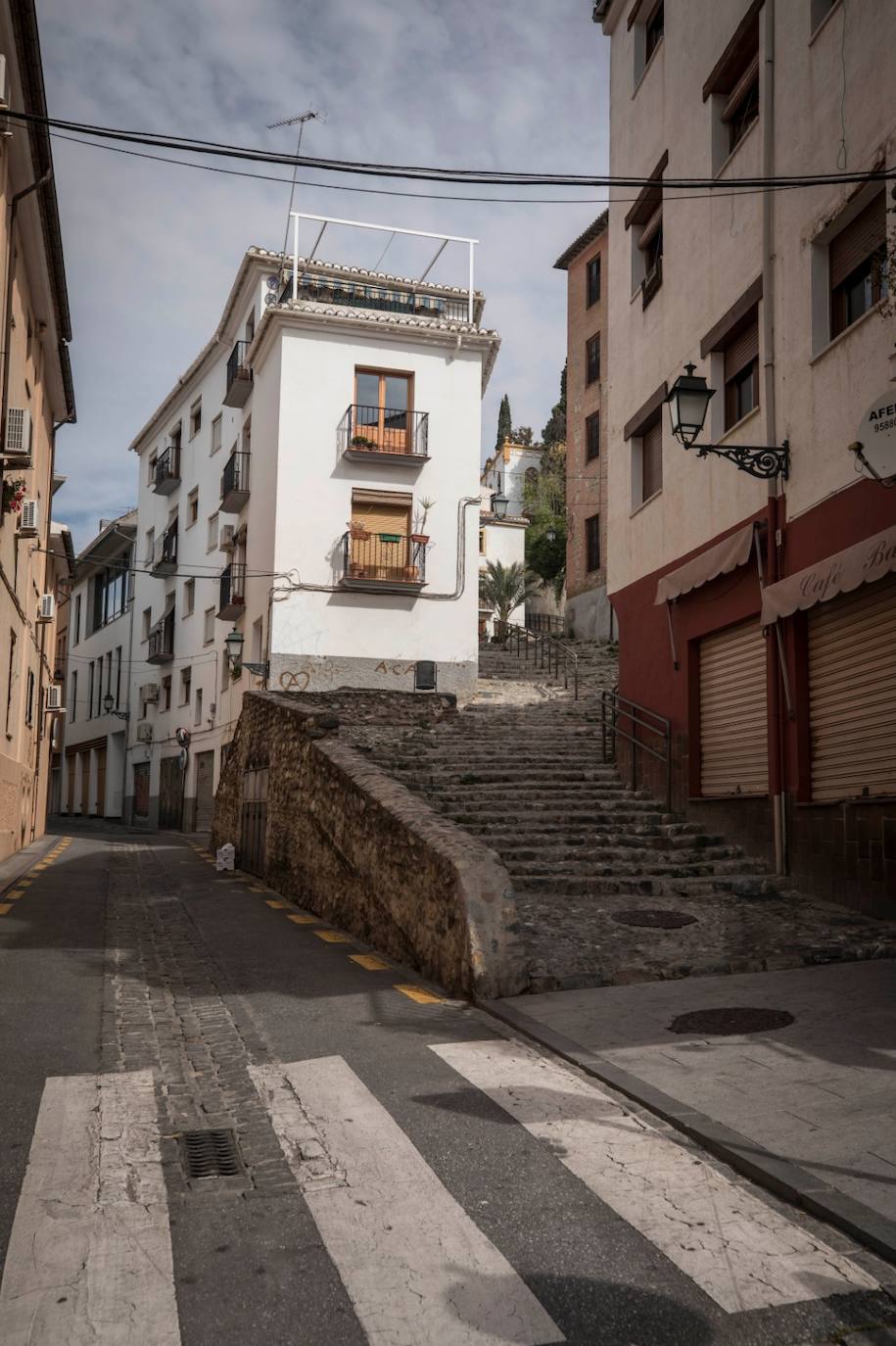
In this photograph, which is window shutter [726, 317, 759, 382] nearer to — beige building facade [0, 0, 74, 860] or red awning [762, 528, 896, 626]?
red awning [762, 528, 896, 626]

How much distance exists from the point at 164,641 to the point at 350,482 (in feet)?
43.1

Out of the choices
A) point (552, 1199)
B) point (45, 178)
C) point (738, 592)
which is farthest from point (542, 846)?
point (45, 178)

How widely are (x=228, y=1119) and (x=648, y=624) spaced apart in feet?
37.6

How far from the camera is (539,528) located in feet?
153

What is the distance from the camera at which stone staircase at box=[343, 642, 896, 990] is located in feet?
28.1

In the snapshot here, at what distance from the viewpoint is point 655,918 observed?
9.89 meters

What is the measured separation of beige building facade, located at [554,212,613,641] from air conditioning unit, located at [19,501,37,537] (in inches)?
804

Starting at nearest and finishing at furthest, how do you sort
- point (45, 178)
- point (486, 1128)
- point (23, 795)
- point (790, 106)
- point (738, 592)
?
point (486, 1128) < point (790, 106) < point (738, 592) < point (45, 178) < point (23, 795)

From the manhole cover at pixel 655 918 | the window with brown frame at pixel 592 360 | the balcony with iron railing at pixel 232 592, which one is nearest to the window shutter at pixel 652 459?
the manhole cover at pixel 655 918

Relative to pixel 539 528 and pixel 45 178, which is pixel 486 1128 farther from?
pixel 539 528

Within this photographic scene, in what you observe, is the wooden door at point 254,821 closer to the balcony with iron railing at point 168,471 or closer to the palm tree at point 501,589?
the balcony with iron railing at point 168,471

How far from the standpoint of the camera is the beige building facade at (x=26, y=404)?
13984mm

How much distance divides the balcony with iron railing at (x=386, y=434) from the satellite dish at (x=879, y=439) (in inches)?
788

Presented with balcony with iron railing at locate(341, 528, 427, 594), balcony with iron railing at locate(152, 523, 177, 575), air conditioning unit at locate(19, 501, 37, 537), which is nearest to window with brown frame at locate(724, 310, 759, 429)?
air conditioning unit at locate(19, 501, 37, 537)
